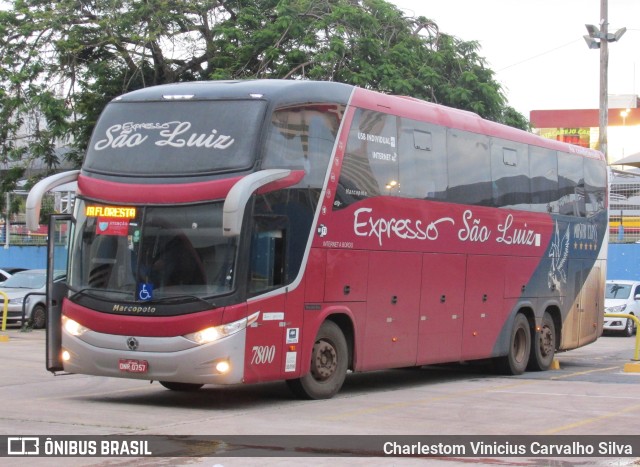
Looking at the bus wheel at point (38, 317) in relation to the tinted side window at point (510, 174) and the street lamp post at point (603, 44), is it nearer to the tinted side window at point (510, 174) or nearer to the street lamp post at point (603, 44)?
the tinted side window at point (510, 174)

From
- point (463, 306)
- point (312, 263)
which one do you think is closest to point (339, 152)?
point (312, 263)

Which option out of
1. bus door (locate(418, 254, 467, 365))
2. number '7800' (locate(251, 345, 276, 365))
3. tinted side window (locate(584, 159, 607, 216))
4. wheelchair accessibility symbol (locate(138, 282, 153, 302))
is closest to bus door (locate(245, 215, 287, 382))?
number '7800' (locate(251, 345, 276, 365))

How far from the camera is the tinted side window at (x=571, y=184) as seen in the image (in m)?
20.9

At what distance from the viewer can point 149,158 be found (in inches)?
520

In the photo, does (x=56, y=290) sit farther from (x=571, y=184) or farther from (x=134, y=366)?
(x=571, y=184)

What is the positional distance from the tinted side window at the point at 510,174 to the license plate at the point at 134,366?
8.01m

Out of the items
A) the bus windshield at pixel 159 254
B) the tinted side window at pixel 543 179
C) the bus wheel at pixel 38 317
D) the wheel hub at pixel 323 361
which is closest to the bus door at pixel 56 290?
the bus windshield at pixel 159 254

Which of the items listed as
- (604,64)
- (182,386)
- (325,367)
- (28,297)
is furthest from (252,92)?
(604,64)

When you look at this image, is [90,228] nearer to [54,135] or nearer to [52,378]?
[52,378]

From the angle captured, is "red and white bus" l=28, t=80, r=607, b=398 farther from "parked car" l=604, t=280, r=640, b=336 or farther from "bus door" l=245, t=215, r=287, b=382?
"parked car" l=604, t=280, r=640, b=336

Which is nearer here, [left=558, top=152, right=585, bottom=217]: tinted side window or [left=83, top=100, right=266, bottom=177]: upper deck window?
[left=83, top=100, right=266, bottom=177]: upper deck window

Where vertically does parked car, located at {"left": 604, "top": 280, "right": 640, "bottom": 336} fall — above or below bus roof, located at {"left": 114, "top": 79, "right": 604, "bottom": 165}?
below

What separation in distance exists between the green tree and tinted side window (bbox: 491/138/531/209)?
10.2 meters

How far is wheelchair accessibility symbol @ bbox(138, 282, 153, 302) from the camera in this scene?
12.7 metres
